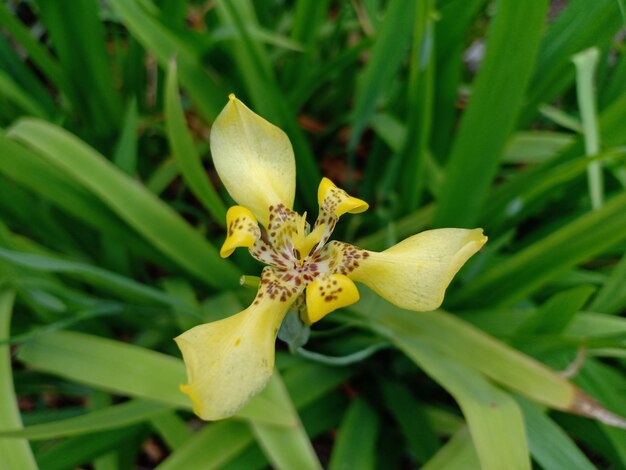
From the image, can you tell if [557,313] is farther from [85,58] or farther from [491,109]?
[85,58]

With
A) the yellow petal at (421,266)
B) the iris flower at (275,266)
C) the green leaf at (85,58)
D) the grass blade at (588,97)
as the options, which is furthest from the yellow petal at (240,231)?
Result: the green leaf at (85,58)

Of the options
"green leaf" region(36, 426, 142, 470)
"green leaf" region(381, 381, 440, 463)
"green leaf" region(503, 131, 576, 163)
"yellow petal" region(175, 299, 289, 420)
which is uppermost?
"yellow petal" region(175, 299, 289, 420)

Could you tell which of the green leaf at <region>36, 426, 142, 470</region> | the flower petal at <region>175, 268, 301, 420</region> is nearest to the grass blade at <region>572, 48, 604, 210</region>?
the flower petal at <region>175, 268, 301, 420</region>

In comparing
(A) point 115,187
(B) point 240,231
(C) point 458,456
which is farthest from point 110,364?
(C) point 458,456

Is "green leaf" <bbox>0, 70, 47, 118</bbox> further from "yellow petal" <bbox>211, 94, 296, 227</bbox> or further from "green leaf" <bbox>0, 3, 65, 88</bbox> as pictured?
"yellow petal" <bbox>211, 94, 296, 227</bbox>

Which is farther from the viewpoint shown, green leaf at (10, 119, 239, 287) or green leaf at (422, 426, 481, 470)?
green leaf at (10, 119, 239, 287)

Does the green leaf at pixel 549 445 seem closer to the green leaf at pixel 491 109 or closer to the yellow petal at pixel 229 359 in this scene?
the green leaf at pixel 491 109

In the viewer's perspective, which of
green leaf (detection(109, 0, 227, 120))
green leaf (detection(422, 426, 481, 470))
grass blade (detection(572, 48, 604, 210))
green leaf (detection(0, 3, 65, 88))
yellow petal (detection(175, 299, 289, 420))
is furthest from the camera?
green leaf (detection(0, 3, 65, 88))

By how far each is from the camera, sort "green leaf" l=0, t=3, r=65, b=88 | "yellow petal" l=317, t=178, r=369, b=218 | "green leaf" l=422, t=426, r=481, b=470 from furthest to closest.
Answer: "green leaf" l=0, t=3, r=65, b=88 < "green leaf" l=422, t=426, r=481, b=470 < "yellow petal" l=317, t=178, r=369, b=218
